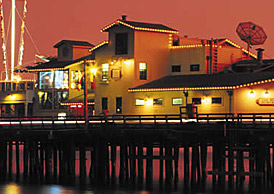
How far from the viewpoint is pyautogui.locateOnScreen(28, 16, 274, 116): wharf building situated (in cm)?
7231

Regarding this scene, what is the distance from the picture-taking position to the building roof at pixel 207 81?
70.1m

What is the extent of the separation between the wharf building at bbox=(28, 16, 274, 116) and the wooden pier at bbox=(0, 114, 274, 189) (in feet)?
40.8

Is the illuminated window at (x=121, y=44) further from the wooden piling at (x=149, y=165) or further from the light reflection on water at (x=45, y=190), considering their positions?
the light reflection on water at (x=45, y=190)

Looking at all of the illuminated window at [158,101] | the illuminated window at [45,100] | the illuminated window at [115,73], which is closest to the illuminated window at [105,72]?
the illuminated window at [115,73]

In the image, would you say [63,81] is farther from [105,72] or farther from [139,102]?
[139,102]

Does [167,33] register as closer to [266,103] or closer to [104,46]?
[104,46]

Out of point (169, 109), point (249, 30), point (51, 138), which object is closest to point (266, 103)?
point (169, 109)

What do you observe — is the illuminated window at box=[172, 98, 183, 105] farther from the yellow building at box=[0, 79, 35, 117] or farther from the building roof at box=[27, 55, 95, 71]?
the yellow building at box=[0, 79, 35, 117]

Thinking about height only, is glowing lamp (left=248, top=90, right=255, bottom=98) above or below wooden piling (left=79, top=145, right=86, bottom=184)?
above

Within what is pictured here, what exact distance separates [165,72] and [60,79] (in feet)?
60.9

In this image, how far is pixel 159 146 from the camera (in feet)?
193

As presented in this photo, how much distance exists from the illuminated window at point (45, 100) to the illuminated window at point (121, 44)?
66.0 feet

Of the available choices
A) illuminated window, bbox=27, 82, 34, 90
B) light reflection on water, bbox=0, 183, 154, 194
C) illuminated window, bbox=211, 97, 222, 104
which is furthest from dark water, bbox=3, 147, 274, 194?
illuminated window, bbox=27, 82, 34, 90

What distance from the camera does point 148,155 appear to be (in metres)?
55.8
